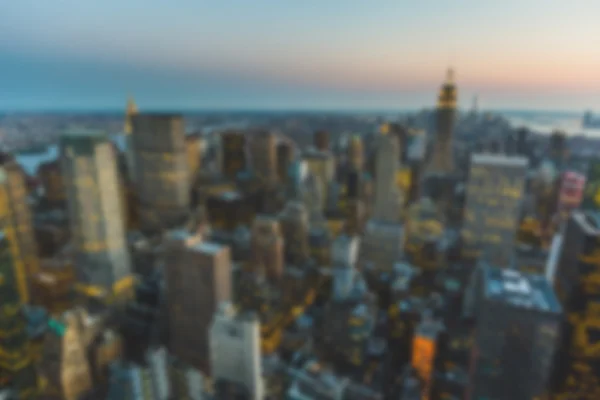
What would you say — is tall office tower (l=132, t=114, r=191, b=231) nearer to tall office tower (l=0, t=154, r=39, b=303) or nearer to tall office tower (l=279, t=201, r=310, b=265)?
tall office tower (l=279, t=201, r=310, b=265)

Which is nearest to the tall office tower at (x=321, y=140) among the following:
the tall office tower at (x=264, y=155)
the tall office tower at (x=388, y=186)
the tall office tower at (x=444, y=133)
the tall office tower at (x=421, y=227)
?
the tall office tower at (x=264, y=155)

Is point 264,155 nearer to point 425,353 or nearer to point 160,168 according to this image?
point 160,168

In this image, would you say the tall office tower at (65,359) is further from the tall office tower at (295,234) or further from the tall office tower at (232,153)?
the tall office tower at (232,153)

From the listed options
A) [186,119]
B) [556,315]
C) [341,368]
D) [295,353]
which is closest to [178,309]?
[295,353]

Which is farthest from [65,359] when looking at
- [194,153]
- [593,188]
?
[194,153]

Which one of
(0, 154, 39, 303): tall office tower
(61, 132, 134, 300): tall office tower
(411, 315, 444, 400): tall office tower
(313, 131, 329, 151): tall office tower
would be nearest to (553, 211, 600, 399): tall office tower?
(411, 315, 444, 400): tall office tower
